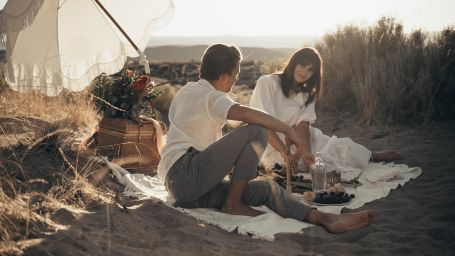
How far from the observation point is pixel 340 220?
3.41 metres

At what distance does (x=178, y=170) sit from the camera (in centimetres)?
350

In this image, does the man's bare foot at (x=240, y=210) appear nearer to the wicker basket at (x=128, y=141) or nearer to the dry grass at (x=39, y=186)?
the dry grass at (x=39, y=186)

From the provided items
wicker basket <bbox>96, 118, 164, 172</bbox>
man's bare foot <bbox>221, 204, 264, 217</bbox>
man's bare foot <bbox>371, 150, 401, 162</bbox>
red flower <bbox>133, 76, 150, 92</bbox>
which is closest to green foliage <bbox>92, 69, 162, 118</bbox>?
red flower <bbox>133, 76, 150, 92</bbox>

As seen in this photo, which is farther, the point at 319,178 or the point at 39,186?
the point at 319,178

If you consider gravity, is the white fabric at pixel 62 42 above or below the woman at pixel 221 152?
above

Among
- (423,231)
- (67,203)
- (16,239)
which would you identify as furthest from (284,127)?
(16,239)

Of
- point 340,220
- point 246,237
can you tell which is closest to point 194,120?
point 246,237

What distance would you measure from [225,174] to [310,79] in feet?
6.07

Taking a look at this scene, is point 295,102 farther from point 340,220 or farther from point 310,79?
point 340,220

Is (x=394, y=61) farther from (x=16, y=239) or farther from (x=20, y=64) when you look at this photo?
(x=16, y=239)

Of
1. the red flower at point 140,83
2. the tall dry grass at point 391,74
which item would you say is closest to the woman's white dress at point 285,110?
the red flower at point 140,83

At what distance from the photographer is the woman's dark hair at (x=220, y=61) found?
11.4ft

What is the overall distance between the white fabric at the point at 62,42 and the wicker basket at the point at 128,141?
0.57m

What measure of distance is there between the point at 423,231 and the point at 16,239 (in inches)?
98.9
